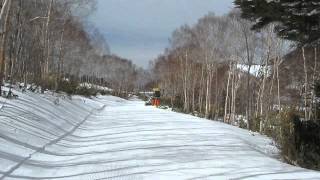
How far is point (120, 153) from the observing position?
36.6ft

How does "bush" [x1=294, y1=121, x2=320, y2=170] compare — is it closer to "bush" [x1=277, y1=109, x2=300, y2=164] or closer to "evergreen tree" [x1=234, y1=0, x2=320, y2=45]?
"bush" [x1=277, y1=109, x2=300, y2=164]

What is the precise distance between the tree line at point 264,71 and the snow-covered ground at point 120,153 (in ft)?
3.90

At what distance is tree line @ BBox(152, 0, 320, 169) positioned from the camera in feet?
39.6

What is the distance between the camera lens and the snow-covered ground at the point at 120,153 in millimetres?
8836

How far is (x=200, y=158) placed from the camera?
433 inches

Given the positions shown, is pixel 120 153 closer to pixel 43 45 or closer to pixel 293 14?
pixel 293 14

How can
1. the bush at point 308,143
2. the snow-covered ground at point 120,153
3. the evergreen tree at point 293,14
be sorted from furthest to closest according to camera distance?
the bush at point 308,143 → the evergreen tree at point 293,14 → the snow-covered ground at point 120,153

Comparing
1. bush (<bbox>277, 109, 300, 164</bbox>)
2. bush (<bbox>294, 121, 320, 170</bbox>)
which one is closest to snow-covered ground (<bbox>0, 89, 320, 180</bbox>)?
bush (<bbox>277, 109, 300, 164</bbox>)

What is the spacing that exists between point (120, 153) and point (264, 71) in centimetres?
3327

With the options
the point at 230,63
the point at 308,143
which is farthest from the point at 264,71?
the point at 308,143

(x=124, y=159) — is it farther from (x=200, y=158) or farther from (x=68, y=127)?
(x=68, y=127)

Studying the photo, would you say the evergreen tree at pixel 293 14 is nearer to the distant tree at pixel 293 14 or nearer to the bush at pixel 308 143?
the distant tree at pixel 293 14

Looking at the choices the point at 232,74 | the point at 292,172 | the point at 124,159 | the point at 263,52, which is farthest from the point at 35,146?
the point at 232,74

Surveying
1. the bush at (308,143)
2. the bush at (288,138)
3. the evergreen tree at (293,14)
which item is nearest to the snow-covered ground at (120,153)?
the bush at (288,138)
